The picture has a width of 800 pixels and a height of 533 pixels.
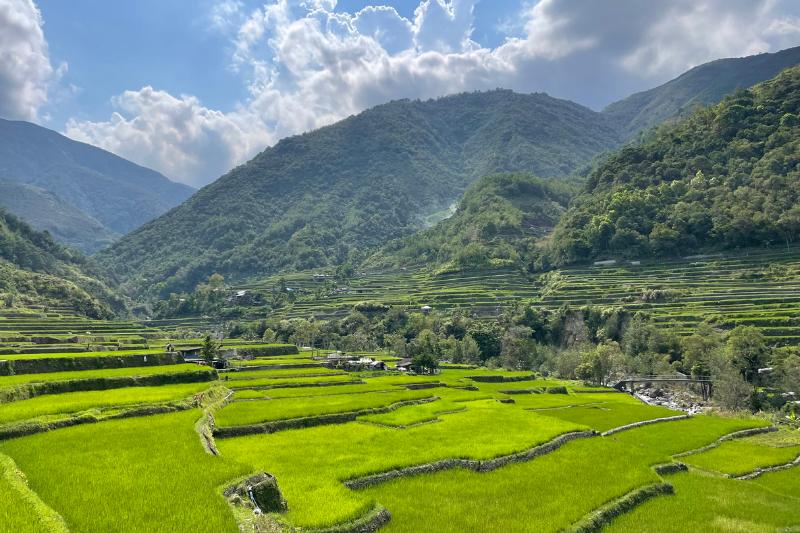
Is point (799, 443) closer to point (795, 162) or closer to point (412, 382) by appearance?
point (412, 382)

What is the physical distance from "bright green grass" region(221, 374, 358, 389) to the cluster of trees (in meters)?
19.5

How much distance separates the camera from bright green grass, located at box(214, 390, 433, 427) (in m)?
25.4

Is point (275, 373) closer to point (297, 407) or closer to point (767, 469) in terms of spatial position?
point (297, 407)

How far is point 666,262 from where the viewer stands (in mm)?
102875

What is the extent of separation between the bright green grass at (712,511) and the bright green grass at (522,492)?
0.80 m

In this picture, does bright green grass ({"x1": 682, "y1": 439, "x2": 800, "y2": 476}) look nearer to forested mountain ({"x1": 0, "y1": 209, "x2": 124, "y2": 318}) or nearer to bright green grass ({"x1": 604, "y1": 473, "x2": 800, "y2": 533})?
bright green grass ({"x1": 604, "y1": 473, "x2": 800, "y2": 533})

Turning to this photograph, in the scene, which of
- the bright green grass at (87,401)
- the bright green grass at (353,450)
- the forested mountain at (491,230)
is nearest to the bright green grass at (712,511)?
the bright green grass at (353,450)

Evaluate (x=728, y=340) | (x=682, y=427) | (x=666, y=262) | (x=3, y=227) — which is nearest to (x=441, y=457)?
(x=682, y=427)

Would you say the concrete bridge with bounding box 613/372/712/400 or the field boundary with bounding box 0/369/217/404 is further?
the concrete bridge with bounding box 613/372/712/400

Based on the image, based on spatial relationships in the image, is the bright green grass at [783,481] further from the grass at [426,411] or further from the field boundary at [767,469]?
the grass at [426,411]

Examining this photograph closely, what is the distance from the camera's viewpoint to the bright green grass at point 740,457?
86.8ft

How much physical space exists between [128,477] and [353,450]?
915cm

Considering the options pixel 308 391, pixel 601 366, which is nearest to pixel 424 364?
pixel 308 391

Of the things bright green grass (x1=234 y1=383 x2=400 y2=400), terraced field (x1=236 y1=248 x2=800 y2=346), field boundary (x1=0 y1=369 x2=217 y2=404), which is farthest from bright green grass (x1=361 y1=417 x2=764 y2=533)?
terraced field (x1=236 y1=248 x2=800 y2=346)
